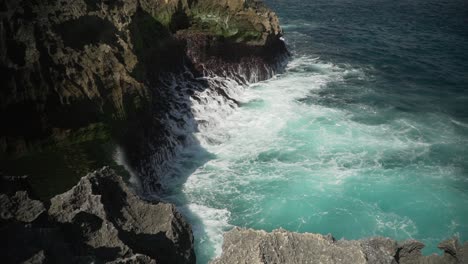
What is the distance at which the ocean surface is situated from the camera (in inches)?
592

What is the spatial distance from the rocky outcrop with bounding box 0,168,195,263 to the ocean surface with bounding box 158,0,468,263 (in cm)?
352

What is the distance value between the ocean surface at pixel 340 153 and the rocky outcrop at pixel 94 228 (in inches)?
139

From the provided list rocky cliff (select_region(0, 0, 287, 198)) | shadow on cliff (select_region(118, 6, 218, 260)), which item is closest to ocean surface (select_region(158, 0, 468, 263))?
shadow on cliff (select_region(118, 6, 218, 260))

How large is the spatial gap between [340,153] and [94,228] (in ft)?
45.4

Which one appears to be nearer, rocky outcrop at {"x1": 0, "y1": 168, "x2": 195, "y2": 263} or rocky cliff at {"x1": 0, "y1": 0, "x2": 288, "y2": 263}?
rocky outcrop at {"x1": 0, "y1": 168, "x2": 195, "y2": 263}

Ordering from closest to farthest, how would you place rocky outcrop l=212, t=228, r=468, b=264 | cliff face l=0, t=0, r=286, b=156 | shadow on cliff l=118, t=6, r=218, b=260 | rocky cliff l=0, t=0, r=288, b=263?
rocky outcrop l=212, t=228, r=468, b=264 < rocky cliff l=0, t=0, r=288, b=263 < cliff face l=0, t=0, r=286, b=156 < shadow on cliff l=118, t=6, r=218, b=260

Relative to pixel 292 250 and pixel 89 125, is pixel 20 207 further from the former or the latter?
pixel 89 125

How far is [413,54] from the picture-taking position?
32.8m

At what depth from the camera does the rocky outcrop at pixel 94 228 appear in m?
6.38

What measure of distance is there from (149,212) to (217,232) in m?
4.83

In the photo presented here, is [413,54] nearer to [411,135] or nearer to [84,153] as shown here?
[411,135]

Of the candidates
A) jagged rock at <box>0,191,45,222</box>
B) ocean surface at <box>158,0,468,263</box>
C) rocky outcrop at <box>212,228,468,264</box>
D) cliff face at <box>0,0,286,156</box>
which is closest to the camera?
jagged rock at <box>0,191,45,222</box>

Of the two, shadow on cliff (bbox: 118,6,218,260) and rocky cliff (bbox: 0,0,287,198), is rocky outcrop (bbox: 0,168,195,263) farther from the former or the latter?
shadow on cliff (bbox: 118,6,218,260)

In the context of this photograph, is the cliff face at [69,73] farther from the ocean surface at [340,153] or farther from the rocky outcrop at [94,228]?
the ocean surface at [340,153]
